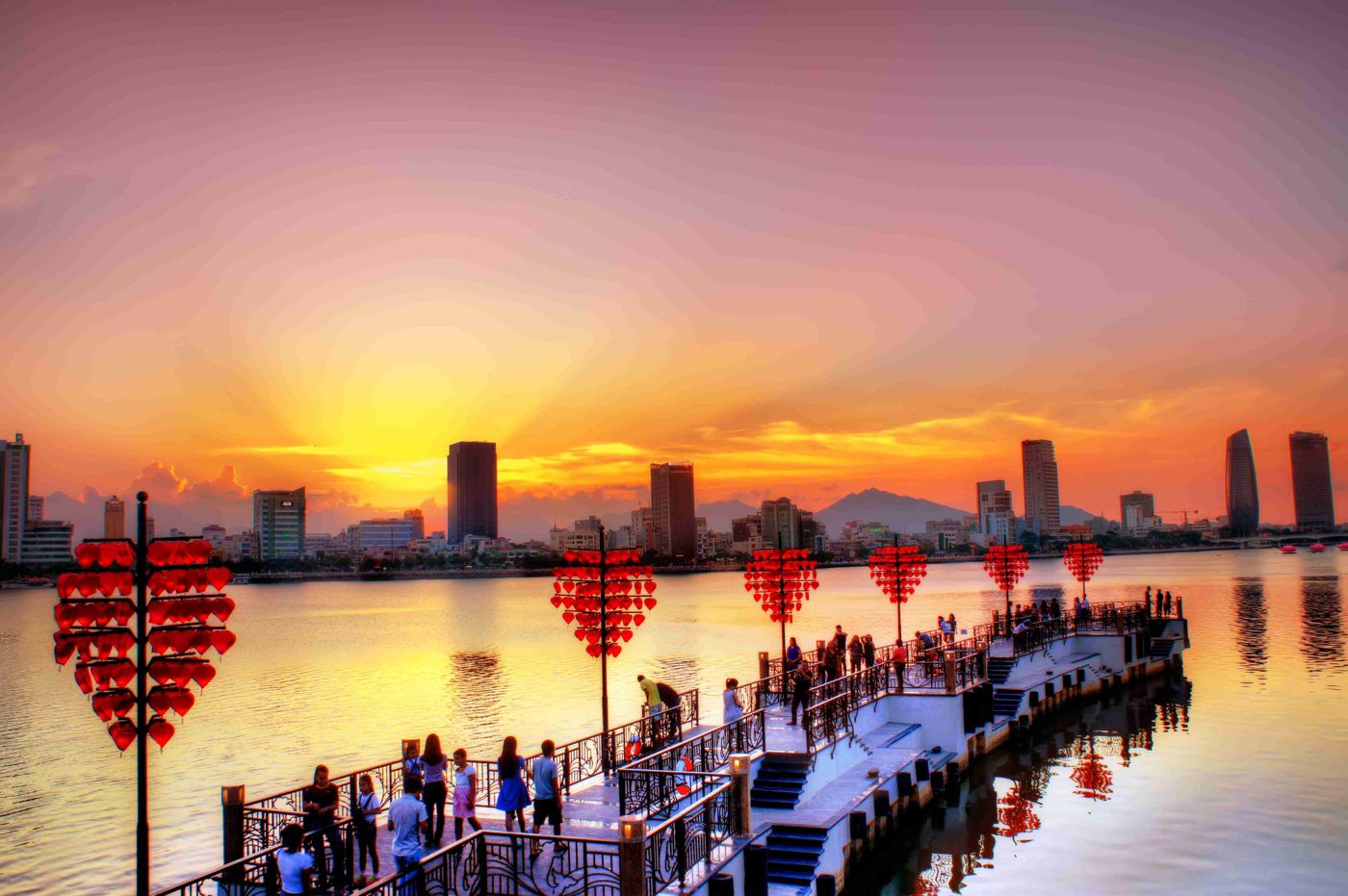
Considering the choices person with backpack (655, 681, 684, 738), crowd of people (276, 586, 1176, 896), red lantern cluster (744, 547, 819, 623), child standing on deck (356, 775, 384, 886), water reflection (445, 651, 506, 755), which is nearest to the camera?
crowd of people (276, 586, 1176, 896)

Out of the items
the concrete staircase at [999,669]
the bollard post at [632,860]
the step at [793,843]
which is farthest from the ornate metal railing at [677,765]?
the concrete staircase at [999,669]

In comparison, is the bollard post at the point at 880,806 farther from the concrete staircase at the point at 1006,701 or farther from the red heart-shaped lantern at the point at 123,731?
the red heart-shaped lantern at the point at 123,731

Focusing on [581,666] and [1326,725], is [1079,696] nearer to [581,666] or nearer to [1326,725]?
[1326,725]

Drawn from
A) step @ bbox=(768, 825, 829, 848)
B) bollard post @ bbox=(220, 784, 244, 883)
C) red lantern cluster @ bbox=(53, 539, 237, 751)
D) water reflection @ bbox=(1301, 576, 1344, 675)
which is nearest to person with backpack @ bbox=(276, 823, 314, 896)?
red lantern cluster @ bbox=(53, 539, 237, 751)

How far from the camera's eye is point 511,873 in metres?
14.0

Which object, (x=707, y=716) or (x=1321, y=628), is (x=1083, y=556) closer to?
(x=1321, y=628)

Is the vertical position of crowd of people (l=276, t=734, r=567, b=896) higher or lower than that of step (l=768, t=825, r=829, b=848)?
higher

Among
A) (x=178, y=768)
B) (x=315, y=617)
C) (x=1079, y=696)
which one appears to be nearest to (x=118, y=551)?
(x=178, y=768)

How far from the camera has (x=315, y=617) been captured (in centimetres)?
12281

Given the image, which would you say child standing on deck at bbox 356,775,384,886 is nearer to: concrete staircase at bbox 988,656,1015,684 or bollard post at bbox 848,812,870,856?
bollard post at bbox 848,812,870,856

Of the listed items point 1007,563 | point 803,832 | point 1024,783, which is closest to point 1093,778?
point 1024,783

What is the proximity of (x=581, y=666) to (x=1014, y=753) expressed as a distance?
3697cm

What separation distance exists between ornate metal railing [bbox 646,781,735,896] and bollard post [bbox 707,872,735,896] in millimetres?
152

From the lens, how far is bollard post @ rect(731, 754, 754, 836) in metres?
16.3
